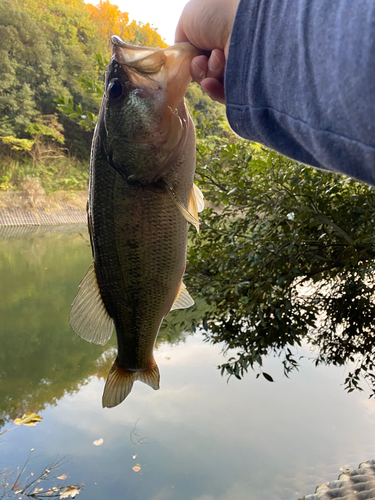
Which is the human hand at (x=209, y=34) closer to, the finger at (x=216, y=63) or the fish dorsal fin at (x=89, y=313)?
the finger at (x=216, y=63)

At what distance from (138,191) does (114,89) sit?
0.26 metres

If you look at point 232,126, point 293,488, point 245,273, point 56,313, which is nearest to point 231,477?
point 293,488

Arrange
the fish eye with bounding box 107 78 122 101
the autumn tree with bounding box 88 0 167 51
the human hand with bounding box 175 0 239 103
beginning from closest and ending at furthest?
the human hand with bounding box 175 0 239 103 < the fish eye with bounding box 107 78 122 101 < the autumn tree with bounding box 88 0 167 51

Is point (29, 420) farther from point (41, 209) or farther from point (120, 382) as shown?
point (41, 209)

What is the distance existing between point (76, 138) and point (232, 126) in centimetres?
2176

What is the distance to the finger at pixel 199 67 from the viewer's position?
827 millimetres

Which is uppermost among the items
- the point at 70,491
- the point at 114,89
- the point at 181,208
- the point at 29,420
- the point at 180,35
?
the point at 180,35

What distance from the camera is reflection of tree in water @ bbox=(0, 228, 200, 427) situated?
5457 millimetres

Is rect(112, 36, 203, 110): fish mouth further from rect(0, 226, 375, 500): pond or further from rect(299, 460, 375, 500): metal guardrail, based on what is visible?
rect(299, 460, 375, 500): metal guardrail

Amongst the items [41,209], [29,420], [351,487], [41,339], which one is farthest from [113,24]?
[351,487]

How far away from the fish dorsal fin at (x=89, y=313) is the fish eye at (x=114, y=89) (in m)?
0.46

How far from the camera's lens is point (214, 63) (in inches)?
31.0

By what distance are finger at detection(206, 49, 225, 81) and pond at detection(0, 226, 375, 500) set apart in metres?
2.91

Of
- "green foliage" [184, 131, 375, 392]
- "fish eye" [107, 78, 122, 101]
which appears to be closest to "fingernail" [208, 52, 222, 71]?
"fish eye" [107, 78, 122, 101]
